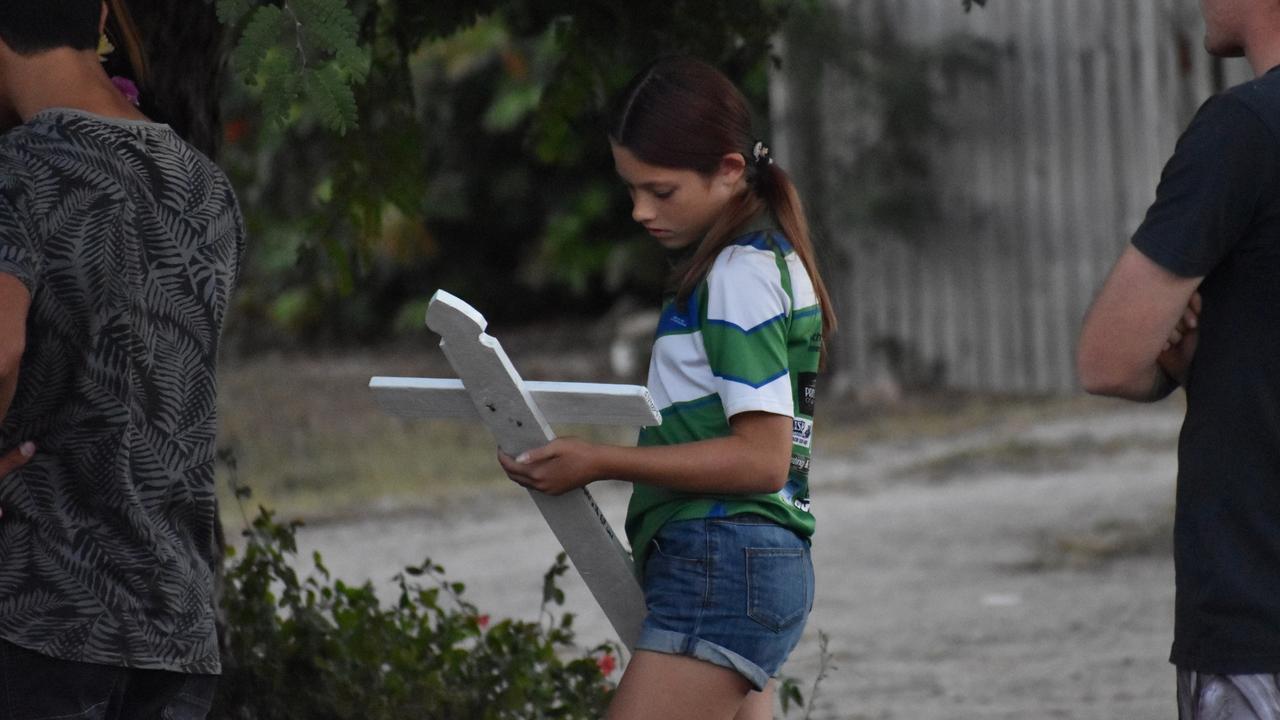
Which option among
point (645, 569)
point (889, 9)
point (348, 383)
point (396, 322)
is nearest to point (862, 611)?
point (645, 569)

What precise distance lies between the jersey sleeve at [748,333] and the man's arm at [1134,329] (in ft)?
1.55

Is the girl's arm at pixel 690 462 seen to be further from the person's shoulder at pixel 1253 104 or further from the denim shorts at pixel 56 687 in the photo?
the person's shoulder at pixel 1253 104

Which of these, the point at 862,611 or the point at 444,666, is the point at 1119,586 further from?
the point at 444,666

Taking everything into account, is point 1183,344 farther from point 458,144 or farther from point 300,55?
point 458,144

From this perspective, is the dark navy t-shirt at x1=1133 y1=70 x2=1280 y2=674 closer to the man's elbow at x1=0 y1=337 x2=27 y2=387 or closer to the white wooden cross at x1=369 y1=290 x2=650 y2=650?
the white wooden cross at x1=369 y1=290 x2=650 y2=650

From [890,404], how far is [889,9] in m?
2.55

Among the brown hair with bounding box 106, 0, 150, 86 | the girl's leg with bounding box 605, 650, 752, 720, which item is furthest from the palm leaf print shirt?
the girl's leg with bounding box 605, 650, 752, 720

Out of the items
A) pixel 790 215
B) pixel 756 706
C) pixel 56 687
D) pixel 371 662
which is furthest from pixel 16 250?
pixel 371 662

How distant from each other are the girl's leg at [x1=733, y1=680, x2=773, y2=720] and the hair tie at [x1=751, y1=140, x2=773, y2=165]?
850 mm

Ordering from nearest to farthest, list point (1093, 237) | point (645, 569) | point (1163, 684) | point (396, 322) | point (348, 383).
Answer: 1. point (645, 569)
2. point (1163, 684)
3. point (1093, 237)
4. point (348, 383)
5. point (396, 322)

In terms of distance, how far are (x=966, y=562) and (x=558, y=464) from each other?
4926 mm

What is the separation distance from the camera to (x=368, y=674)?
423cm

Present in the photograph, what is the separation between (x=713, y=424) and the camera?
2.77m

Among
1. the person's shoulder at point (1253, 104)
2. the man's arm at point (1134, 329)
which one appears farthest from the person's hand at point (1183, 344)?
the person's shoulder at point (1253, 104)
